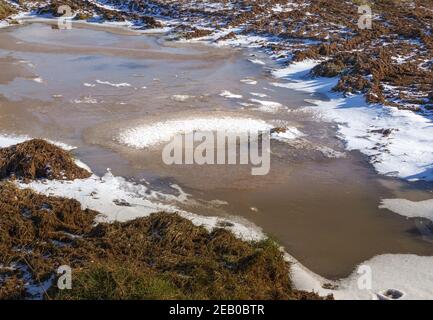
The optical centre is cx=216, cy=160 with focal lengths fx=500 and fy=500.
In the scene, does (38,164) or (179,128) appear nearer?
(38,164)

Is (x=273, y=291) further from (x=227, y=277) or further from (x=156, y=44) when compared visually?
(x=156, y=44)

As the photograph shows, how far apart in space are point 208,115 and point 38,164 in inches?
203

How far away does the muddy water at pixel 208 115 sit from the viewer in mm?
8422

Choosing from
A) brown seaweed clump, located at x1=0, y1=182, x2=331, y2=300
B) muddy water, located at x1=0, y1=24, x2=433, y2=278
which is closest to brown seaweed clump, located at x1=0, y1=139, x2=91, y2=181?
muddy water, located at x1=0, y1=24, x2=433, y2=278

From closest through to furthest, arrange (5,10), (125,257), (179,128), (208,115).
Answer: (125,257)
(179,128)
(208,115)
(5,10)

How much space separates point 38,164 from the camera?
9.84m

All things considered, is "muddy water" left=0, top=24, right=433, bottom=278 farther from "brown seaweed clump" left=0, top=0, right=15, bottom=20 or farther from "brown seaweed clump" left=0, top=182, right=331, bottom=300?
"brown seaweed clump" left=0, top=0, right=15, bottom=20

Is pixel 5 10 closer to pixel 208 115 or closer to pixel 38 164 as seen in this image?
pixel 208 115

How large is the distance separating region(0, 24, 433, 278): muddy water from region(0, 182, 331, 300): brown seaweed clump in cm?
102

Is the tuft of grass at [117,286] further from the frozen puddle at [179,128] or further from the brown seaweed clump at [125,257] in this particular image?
the frozen puddle at [179,128]

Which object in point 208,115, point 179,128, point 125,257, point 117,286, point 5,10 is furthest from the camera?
point 5,10

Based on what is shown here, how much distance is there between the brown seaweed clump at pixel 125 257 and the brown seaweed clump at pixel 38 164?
2.87 feet

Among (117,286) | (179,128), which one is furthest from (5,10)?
(117,286)

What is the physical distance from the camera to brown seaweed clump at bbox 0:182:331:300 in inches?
240
